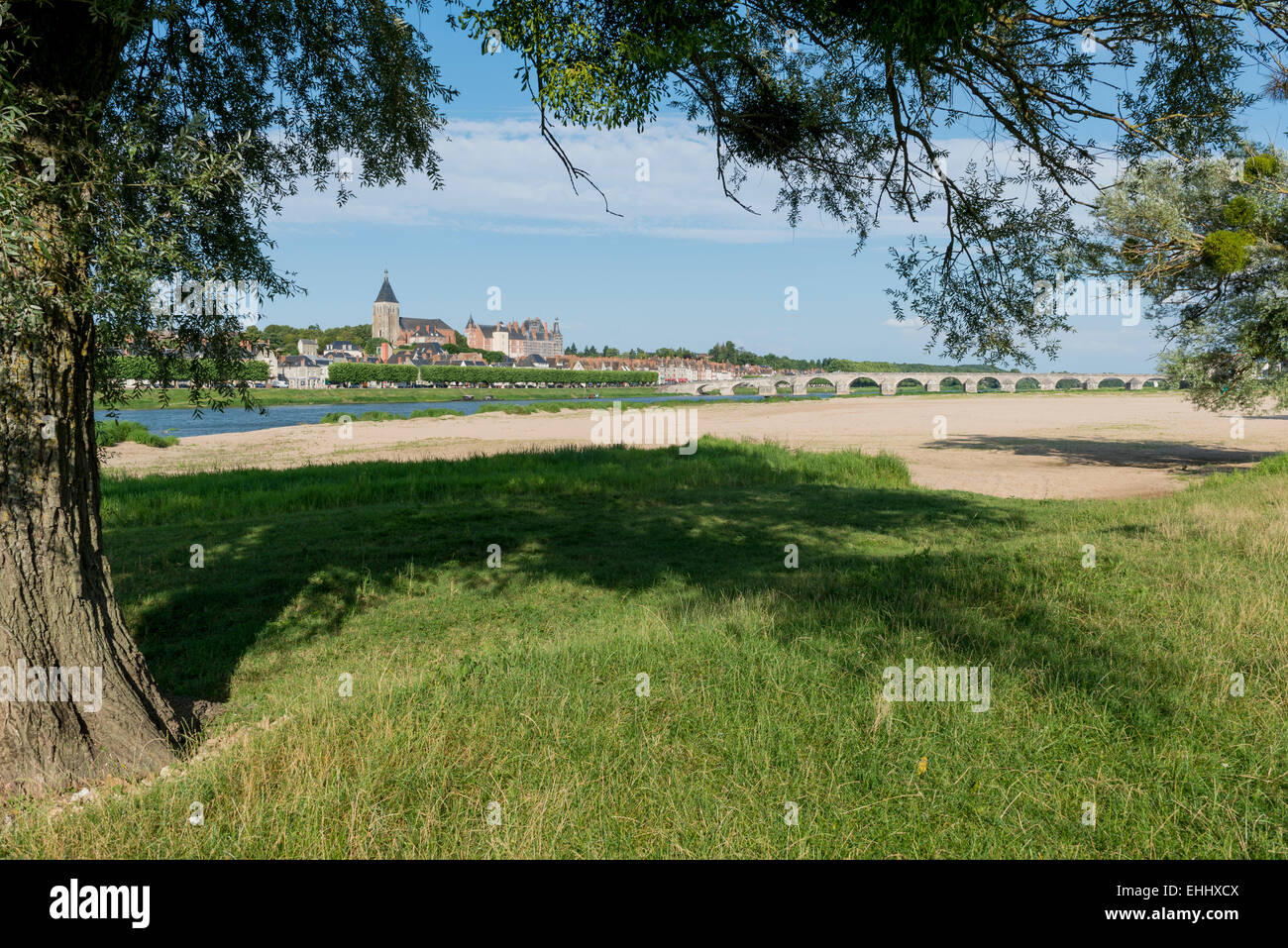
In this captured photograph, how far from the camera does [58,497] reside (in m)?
5.70

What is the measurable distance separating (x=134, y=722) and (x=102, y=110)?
4865 millimetres

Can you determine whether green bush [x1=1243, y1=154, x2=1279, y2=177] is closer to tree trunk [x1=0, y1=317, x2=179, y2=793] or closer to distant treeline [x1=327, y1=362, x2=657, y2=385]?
tree trunk [x1=0, y1=317, x2=179, y2=793]

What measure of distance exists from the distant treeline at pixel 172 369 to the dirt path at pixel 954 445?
1998 cm

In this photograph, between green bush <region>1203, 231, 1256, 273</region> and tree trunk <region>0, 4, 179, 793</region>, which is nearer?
tree trunk <region>0, 4, 179, 793</region>

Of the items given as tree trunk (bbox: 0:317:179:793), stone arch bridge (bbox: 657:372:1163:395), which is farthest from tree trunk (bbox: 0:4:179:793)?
stone arch bridge (bbox: 657:372:1163:395)

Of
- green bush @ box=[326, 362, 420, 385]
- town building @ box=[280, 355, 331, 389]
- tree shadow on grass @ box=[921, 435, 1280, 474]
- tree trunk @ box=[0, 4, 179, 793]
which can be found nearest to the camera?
tree trunk @ box=[0, 4, 179, 793]

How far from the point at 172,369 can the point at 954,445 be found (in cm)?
3676

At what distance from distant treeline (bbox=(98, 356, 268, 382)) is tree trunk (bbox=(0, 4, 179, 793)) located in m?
2.39

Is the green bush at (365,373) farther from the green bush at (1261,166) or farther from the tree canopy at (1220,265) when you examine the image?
the green bush at (1261,166)

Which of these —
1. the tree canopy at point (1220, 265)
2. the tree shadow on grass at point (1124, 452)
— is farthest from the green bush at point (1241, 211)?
the tree shadow on grass at point (1124, 452)

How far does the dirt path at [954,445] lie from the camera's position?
25.9 metres

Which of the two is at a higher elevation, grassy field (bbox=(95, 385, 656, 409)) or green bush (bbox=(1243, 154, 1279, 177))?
green bush (bbox=(1243, 154, 1279, 177))

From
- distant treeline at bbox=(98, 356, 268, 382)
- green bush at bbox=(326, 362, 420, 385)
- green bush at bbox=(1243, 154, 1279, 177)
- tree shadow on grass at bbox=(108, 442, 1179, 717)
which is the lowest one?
tree shadow on grass at bbox=(108, 442, 1179, 717)

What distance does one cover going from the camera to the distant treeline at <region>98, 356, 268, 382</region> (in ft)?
26.5
